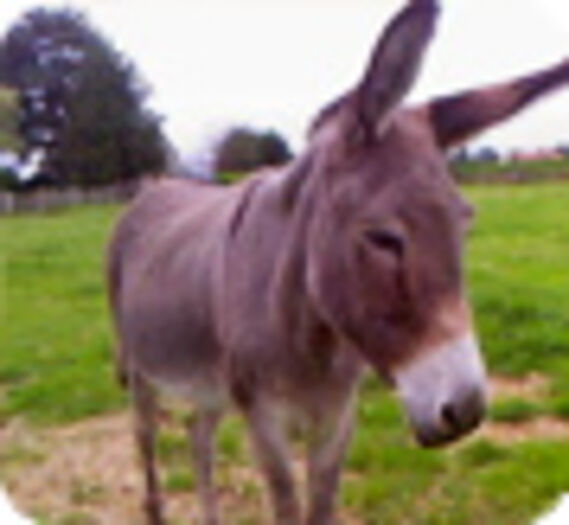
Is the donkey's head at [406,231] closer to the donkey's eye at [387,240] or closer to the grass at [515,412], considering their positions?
the donkey's eye at [387,240]

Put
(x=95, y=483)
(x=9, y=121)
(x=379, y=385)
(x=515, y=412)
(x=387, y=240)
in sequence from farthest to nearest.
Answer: (x=379, y=385), (x=515, y=412), (x=95, y=483), (x=9, y=121), (x=387, y=240)

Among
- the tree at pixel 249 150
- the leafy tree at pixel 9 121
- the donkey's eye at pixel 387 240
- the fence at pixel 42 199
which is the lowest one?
the donkey's eye at pixel 387 240

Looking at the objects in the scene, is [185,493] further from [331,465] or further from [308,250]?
[308,250]

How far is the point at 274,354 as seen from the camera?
6.19 ft

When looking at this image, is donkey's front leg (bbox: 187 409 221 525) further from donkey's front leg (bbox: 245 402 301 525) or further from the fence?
the fence

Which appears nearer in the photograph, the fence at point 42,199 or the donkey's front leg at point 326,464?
the fence at point 42,199

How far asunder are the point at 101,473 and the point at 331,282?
176 centimetres

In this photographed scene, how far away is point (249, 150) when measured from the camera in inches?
76.3

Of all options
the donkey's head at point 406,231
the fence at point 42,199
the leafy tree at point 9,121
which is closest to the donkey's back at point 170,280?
the fence at point 42,199

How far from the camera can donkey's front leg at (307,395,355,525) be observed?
2053 mm

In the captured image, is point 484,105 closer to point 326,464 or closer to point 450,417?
point 450,417

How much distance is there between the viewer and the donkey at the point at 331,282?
1.40 meters

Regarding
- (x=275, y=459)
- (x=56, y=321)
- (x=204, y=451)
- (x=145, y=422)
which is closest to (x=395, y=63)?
(x=275, y=459)

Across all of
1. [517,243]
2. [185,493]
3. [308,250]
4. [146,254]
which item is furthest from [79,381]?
[308,250]
